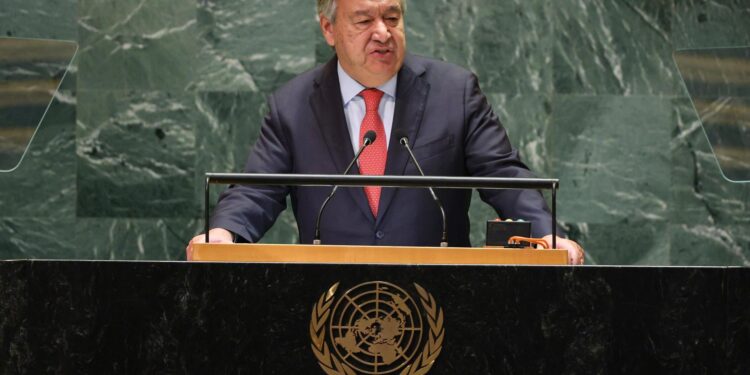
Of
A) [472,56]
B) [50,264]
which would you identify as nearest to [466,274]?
[50,264]

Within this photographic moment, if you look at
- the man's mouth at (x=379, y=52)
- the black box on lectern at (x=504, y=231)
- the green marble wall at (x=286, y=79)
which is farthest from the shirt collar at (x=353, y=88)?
the green marble wall at (x=286, y=79)

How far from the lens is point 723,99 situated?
6.07 m

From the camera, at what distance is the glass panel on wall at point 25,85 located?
5.90 meters

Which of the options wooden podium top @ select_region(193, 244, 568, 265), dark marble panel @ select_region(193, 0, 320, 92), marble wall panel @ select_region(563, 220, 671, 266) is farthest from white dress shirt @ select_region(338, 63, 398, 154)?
marble wall panel @ select_region(563, 220, 671, 266)

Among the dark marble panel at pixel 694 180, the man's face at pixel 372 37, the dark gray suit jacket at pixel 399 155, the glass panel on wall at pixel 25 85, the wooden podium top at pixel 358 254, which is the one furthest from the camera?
the dark marble panel at pixel 694 180

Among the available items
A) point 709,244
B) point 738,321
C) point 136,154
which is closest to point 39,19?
point 136,154

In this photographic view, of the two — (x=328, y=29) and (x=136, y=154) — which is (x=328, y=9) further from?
(x=136, y=154)

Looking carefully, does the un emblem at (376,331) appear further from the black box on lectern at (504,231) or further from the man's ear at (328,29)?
the man's ear at (328,29)

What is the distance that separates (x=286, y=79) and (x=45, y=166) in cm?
133

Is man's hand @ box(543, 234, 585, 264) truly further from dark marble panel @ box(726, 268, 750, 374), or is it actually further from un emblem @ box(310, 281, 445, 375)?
un emblem @ box(310, 281, 445, 375)

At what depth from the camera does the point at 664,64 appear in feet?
19.9

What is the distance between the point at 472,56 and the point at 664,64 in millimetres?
1022

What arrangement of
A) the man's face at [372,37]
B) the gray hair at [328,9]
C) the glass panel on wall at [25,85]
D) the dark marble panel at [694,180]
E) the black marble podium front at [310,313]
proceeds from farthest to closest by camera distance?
the dark marble panel at [694,180]
the glass panel on wall at [25,85]
the gray hair at [328,9]
the man's face at [372,37]
the black marble podium front at [310,313]

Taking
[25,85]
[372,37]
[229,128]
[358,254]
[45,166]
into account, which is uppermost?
[25,85]
